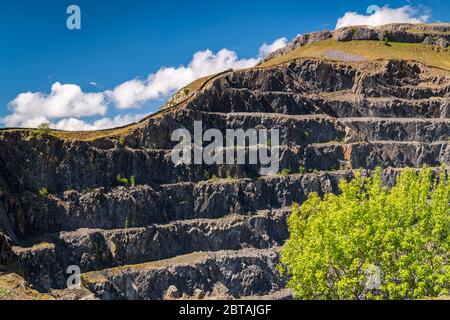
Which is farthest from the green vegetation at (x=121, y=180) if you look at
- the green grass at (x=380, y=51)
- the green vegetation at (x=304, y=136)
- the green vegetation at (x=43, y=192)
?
the green grass at (x=380, y=51)

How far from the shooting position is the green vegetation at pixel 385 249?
116 ft

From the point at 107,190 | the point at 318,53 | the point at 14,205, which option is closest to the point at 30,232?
the point at 14,205

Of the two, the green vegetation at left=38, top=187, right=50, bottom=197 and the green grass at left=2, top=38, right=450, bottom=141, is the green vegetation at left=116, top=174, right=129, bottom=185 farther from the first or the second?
the green grass at left=2, top=38, right=450, bottom=141

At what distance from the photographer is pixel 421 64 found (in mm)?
140125

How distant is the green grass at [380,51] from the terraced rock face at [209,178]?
15.5 metres

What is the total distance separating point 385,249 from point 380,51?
128m

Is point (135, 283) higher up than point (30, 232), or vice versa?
point (30, 232)

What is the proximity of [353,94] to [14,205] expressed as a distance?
3474 inches

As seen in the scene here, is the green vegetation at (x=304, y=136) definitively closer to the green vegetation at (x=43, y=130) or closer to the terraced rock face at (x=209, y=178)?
the terraced rock face at (x=209, y=178)

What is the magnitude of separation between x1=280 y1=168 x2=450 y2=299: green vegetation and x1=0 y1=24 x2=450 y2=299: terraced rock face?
33065 millimetres

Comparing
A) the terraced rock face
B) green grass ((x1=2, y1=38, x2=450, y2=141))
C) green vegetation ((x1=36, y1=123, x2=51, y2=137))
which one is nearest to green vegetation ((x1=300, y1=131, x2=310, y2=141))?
the terraced rock face

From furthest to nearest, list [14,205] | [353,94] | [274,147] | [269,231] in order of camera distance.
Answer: [353,94], [274,147], [269,231], [14,205]
